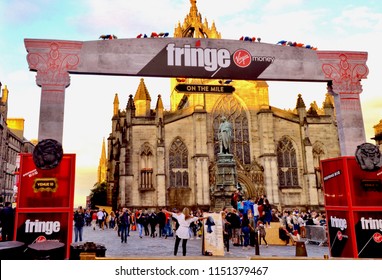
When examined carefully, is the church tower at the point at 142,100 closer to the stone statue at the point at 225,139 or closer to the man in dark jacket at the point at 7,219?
the stone statue at the point at 225,139

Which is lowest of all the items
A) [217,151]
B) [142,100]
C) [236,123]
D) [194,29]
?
[217,151]

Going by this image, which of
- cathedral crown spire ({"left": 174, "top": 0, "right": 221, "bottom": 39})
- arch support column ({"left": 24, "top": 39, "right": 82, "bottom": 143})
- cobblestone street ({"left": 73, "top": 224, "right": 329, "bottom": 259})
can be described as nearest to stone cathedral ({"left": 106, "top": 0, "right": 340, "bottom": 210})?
cobblestone street ({"left": 73, "top": 224, "right": 329, "bottom": 259})

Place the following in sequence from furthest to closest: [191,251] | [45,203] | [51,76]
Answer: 1. [191,251]
2. [51,76]
3. [45,203]

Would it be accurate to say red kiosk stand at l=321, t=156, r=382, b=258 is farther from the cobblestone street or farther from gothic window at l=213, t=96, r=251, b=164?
gothic window at l=213, t=96, r=251, b=164

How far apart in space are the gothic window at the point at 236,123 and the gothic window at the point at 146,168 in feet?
22.2

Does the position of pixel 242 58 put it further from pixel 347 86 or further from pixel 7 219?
pixel 7 219

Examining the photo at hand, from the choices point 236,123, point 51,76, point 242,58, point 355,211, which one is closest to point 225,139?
point 242,58

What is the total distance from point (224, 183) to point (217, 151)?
1515cm

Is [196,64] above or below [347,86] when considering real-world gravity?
above

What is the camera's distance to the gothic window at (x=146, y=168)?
31.5 metres

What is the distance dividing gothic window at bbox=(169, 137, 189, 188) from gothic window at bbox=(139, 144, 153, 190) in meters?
1.96

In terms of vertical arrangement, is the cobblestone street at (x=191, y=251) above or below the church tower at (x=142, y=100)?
below

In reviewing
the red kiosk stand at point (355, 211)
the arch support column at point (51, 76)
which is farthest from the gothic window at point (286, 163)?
the arch support column at point (51, 76)

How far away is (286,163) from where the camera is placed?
110 ft
